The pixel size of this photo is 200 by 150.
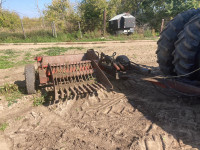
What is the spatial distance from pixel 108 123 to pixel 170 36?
182 cm

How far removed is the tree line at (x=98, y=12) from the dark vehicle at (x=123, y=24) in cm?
154

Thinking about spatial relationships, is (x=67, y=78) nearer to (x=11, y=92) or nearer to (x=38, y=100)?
(x=38, y=100)

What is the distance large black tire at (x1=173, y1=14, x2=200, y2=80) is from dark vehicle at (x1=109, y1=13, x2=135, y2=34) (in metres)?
12.1

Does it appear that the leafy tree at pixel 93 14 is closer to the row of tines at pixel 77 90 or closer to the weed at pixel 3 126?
the row of tines at pixel 77 90

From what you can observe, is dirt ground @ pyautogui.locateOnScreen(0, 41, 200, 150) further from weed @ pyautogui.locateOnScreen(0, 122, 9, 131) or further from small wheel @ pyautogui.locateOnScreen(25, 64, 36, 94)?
small wheel @ pyautogui.locateOnScreen(25, 64, 36, 94)

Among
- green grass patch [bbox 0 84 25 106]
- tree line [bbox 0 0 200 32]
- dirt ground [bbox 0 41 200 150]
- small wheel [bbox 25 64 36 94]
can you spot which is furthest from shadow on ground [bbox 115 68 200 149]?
tree line [bbox 0 0 200 32]

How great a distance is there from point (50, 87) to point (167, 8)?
16716 mm

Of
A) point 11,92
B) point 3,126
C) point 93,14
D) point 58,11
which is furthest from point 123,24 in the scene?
point 3,126

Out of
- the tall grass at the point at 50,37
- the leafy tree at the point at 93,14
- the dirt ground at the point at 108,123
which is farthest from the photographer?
the leafy tree at the point at 93,14

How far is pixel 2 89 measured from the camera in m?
3.89

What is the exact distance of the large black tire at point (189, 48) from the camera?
242cm

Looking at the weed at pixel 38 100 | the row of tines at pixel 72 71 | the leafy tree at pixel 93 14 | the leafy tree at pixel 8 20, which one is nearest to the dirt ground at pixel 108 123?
the weed at pixel 38 100

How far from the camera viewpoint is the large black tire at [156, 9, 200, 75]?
9.57 feet

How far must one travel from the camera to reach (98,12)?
15758 millimetres
